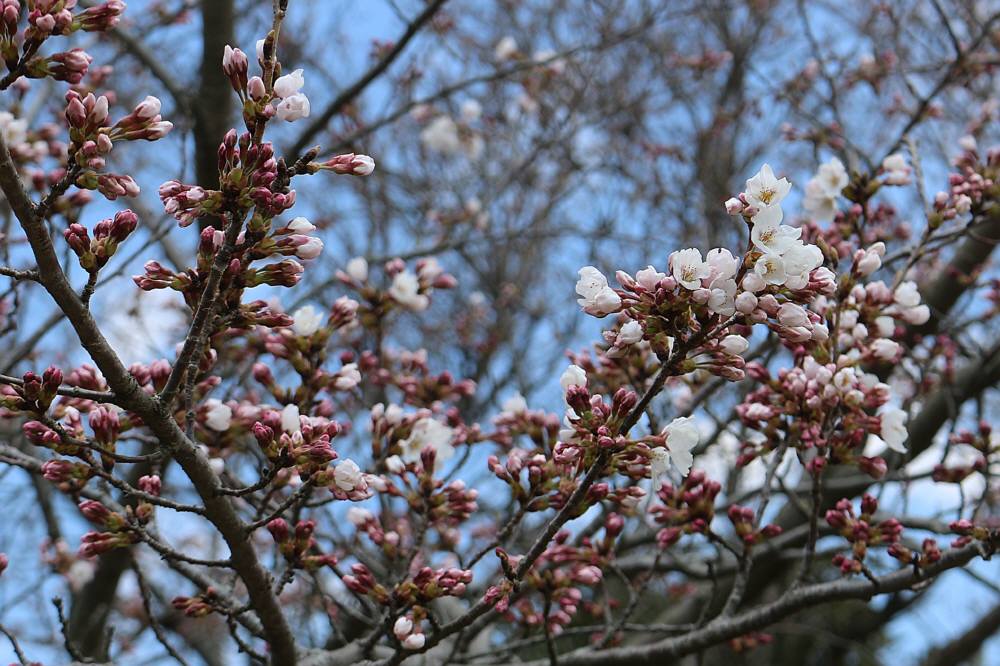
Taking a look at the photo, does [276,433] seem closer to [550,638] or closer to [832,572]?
[550,638]

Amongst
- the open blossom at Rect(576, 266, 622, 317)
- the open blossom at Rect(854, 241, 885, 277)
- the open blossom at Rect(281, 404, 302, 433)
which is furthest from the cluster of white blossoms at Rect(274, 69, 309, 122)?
the open blossom at Rect(854, 241, 885, 277)

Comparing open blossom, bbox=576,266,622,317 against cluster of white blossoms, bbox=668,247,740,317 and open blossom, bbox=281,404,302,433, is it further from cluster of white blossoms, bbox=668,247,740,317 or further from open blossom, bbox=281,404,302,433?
open blossom, bbox=281,404,302,433

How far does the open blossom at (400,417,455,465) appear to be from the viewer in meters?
2.69

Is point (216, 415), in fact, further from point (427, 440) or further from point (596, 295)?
point (596, 295)

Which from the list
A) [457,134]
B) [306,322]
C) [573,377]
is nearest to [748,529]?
[573,377]

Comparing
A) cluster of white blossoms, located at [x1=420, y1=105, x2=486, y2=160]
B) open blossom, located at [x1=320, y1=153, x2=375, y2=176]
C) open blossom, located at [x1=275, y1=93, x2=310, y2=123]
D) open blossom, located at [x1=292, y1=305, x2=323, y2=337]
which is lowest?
open blossom, located at [x1=320, y1=153, x2=375, y2=176]

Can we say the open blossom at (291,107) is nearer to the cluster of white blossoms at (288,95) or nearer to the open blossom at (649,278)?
the cluster of white blossoms at (288,95)

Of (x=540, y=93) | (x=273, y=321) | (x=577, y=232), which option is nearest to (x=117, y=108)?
(x=540, y=93)

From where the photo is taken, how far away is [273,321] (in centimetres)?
188

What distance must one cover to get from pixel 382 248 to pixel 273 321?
611 cm

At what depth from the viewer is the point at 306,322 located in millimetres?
2713

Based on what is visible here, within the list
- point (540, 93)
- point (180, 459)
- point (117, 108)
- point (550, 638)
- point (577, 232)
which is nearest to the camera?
point (180, 459)

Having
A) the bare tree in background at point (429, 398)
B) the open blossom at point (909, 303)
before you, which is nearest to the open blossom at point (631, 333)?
the bare tree in background at point (429, 398)

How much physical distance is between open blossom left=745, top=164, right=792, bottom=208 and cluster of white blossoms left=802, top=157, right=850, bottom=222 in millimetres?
1401
